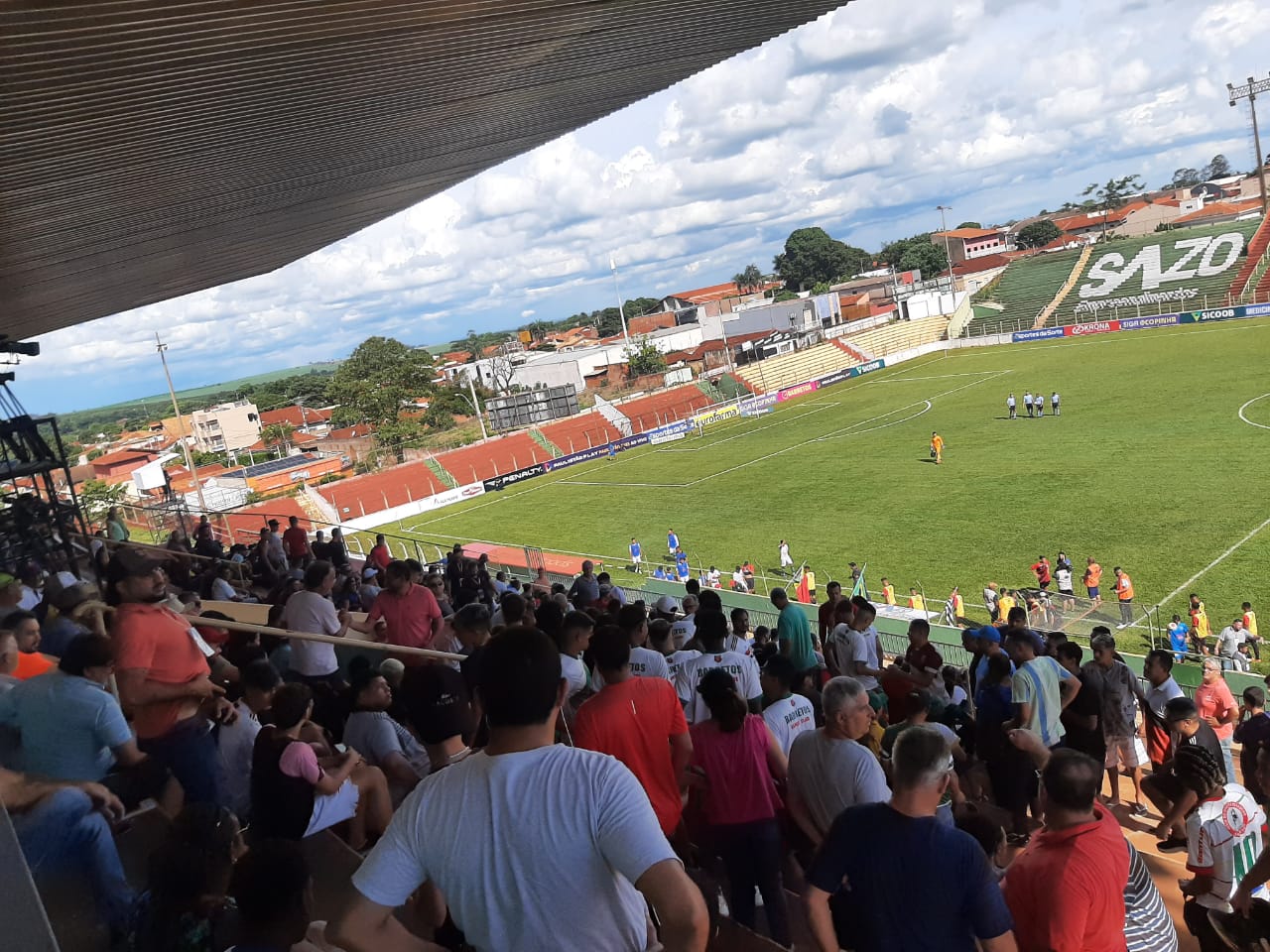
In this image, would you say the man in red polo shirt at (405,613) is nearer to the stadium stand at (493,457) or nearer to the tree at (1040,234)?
the stadium stand at (493,457)

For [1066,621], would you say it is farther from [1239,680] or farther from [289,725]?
[289,725]

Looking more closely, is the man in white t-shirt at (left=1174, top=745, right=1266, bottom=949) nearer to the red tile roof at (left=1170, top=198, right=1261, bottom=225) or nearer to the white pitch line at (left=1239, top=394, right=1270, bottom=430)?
the white pitch line at (left=1239, top=394, right=1270, bottom=430)

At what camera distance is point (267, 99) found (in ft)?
22.3

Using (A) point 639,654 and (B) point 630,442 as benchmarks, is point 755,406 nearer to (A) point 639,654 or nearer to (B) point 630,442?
(B) point 630,442

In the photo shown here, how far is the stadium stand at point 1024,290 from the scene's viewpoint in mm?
63156

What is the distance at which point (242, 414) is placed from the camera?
9456 centimetres

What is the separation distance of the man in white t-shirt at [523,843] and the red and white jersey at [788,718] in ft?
7.82

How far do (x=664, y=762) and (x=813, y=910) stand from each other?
918 mm

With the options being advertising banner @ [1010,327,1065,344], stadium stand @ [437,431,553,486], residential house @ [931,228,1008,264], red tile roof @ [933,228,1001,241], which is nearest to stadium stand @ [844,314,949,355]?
advertising banner @ [1010,327,1065,344]

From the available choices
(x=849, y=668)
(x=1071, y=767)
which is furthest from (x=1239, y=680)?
(x=1071, y=767)

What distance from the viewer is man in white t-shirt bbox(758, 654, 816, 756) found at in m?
4.21

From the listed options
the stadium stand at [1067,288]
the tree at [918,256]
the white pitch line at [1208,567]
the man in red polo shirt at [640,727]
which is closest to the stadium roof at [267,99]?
the man in red polo shirt at [640,727]

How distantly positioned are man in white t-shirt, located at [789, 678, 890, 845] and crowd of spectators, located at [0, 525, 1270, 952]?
12 mm

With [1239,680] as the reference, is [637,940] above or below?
above
